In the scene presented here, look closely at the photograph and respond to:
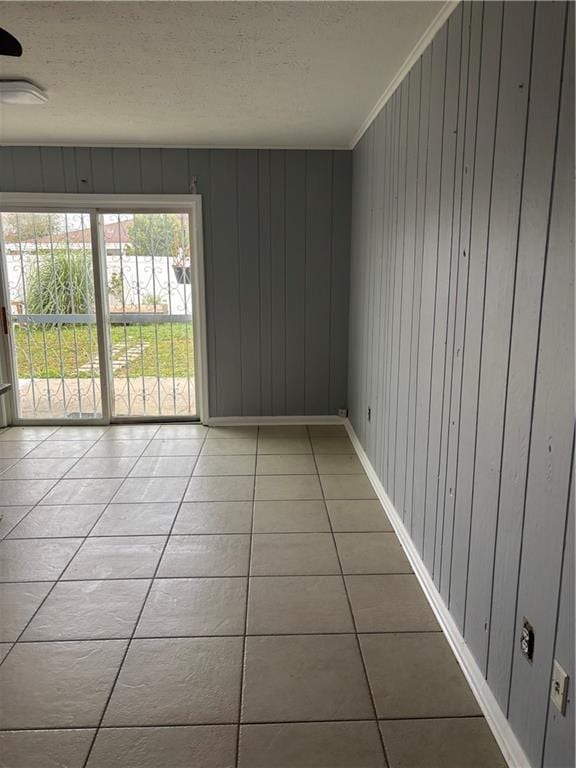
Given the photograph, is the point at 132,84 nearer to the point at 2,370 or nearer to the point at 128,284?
the point at 128,284

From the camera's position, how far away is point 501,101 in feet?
5.13

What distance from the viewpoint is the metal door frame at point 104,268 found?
4359mm

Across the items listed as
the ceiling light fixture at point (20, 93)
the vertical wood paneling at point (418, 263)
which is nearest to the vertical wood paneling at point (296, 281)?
the ceiling light fixture at point (20, 93)

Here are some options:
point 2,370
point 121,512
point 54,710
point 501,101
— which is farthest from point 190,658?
point 2,370

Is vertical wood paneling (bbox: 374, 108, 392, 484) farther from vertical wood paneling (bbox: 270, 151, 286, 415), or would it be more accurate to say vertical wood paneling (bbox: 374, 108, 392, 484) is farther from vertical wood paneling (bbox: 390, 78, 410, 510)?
vertical wood paneling (bbox: 270, 151, 286, 415)

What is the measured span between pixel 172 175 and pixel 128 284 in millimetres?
989

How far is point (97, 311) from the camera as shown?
457cm

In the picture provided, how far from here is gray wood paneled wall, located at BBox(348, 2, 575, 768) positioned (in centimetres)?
124

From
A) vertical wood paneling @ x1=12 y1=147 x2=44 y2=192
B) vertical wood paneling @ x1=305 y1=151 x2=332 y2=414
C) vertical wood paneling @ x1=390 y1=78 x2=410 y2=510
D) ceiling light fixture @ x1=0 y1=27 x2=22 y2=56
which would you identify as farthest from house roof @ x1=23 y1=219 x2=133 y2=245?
ceiling light fixture @ x1=0 y1=27 x2=22 y2=56

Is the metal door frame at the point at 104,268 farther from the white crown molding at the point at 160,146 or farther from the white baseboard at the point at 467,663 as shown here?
the white baseboard at the point at 467,663

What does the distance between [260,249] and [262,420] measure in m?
1.52

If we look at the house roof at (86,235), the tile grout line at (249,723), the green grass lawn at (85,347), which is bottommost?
the tile grout line at (249,723)

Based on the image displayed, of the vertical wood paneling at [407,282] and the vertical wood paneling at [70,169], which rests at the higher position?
the vertical wood paneling at [70,169]

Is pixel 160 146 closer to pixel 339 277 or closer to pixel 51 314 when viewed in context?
pixel 51 314
